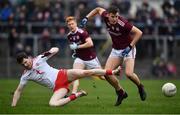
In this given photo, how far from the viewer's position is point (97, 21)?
33.2 meters

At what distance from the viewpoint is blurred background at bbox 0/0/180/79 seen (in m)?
33.3

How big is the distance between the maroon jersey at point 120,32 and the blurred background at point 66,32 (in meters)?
14.5

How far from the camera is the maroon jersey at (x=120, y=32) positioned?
59.5ft

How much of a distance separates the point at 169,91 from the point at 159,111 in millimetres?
2436

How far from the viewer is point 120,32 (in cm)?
1833

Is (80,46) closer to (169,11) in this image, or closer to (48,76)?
(48,76)

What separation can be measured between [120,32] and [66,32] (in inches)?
614

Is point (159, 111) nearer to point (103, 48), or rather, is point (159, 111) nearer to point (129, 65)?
point (129, 65)

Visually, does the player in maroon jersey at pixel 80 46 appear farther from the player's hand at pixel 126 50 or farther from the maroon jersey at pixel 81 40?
the player's hand at pixel 126 50

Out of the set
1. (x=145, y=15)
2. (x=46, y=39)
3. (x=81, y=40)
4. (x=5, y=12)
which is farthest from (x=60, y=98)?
(x=145, y=15)

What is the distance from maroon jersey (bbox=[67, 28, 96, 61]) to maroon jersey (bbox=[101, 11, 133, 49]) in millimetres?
1665

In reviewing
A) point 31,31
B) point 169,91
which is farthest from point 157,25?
point 169,91

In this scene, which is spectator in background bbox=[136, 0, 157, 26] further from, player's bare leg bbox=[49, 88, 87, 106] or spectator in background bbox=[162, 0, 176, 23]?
player's bare leg bbox=[49, 88, 87, 106]

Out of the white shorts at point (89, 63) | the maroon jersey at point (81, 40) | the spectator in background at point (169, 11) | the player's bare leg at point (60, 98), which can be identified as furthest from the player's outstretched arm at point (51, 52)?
the spectator in background at point (169, 11)
